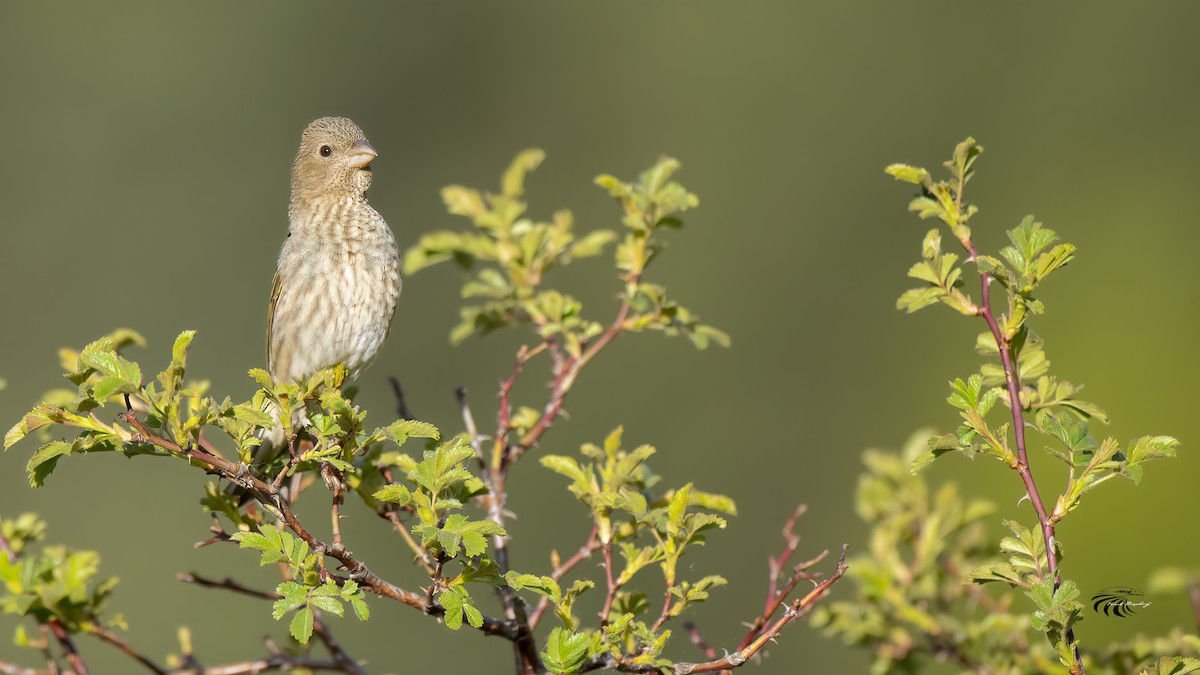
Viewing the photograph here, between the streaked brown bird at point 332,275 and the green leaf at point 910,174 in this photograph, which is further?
the streaked brown bird at point 332,275

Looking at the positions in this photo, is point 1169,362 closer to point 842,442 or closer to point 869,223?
point 842,442

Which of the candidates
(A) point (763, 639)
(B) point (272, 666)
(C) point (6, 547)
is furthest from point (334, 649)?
(A) point (763, 639)

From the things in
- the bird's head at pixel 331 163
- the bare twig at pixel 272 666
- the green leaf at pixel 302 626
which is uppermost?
the bird's head at pixel 331 163

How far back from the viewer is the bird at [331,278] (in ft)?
18.3

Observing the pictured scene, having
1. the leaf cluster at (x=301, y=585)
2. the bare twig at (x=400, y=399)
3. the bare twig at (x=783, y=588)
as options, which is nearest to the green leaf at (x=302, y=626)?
the leaf cluster at (x=301, y=585)

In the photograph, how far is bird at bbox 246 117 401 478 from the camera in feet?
18.3

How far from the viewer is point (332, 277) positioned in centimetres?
559

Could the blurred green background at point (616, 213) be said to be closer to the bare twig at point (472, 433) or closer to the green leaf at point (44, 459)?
the bare twig at point (472, 433)

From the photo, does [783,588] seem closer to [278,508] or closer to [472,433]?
[472,433]

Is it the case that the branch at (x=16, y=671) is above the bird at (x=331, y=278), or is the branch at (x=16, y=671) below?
below

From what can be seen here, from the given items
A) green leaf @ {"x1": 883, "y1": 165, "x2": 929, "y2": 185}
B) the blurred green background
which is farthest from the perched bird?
the blurred green background

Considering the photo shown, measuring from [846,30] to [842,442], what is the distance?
1409cm

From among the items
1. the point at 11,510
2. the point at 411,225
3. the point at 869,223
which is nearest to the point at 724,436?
the point at 869,223

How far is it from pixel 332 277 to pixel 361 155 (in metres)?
0.64
